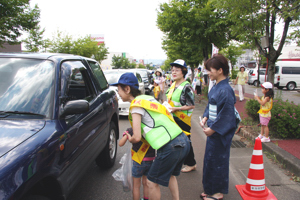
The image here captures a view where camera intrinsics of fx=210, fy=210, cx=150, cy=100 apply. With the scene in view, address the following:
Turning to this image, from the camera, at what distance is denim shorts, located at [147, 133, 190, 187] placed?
1.97 metres

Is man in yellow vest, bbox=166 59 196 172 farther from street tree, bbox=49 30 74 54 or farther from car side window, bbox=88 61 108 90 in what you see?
street tree, bbox=49 30 74 54

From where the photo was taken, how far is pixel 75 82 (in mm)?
2869

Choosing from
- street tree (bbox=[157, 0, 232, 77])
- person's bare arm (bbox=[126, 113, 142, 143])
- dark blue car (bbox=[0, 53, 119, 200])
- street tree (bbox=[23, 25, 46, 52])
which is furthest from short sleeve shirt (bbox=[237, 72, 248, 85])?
street tree (bbox=[23, 25, 46, 52])

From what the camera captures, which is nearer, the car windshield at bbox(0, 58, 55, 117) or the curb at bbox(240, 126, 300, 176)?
the car windshield at bbox(0, 58, 55, 117)

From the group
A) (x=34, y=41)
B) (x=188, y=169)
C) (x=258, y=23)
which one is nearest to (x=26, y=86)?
(x=188, y=169)

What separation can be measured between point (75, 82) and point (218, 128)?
195 cm

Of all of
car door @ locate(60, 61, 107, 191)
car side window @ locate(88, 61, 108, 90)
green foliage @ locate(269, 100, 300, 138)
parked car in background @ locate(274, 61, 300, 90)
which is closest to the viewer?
car door @ locate(60, 61, 107, 191)

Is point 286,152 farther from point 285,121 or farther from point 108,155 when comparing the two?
point 108,155

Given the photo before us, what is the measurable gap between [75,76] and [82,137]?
918 millimetres

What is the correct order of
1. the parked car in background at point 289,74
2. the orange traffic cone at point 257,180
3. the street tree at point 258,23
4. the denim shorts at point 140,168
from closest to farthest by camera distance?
1. the denim shorts at point 140,168
2. the orange traffic cone at point 257,180
3. the street tree at point 258,23
4. the parked car in background at point 289,74

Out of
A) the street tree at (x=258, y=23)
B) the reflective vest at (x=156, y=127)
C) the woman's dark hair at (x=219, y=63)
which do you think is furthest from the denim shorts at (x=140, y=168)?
the street tree at (x=258, y=23)

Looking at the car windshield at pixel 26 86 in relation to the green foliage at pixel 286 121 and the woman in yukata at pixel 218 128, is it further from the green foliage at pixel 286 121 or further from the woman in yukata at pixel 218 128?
the green foliage at pixel 286 121

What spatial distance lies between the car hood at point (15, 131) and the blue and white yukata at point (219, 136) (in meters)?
1.86

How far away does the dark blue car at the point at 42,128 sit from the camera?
147 centimetres
